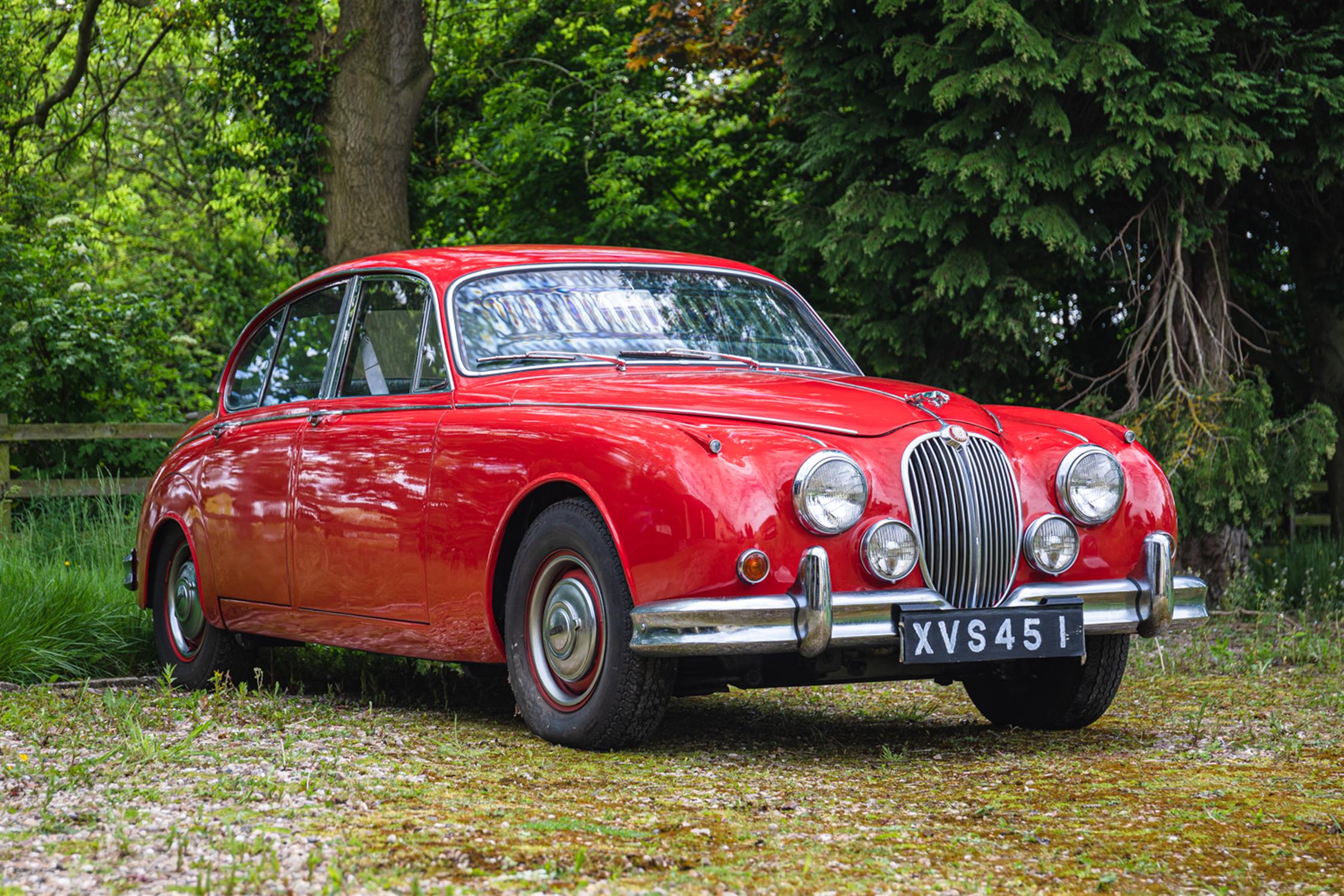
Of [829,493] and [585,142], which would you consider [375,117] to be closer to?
[585,142]

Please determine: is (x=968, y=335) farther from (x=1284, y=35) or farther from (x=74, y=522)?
(x=74, y=522)

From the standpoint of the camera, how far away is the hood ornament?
507 centimetres

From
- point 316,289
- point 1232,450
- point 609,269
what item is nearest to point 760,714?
point 609,269

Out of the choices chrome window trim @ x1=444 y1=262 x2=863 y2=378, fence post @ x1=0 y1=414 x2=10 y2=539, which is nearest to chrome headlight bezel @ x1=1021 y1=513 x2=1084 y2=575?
chrome window trim @ x1=444 y1=262 x2=863 y2=378

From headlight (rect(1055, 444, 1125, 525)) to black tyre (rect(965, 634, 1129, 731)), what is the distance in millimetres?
473

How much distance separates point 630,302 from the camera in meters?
5.92

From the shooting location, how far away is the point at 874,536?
15.0ft

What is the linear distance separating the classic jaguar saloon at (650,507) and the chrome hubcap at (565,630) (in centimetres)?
1

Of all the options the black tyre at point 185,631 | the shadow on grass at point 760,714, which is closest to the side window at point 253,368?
the black tyre at point 185,631

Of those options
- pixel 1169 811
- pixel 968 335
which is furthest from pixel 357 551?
pixel 968 335

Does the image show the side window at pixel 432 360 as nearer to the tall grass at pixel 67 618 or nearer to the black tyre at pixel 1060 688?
the black tyre at pixel 1060 688

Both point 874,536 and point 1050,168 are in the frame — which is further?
point 1050,168

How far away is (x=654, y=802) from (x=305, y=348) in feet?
11.4

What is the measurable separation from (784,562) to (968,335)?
5.95m
